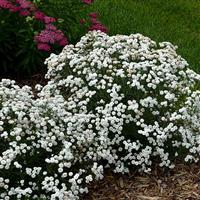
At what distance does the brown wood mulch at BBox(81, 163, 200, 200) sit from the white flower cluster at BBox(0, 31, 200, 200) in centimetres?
12

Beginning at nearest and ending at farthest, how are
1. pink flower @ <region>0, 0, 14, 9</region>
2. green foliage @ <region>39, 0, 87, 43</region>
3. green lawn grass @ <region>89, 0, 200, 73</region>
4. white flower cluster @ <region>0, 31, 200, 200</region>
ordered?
white flower cluster @ <region>0, 31, 200, 200</region>, pink flower @ <region>0, 0, 14, 9</region>, green foliage @ <region>39, 0, 87, 43</region>, green lawn grass @ <region>89, 0, 200, 73</region>

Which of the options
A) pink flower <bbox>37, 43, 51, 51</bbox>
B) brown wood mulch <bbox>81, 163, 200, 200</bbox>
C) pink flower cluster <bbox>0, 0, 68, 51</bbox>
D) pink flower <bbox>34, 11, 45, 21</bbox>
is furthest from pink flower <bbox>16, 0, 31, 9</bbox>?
brown wood mulch <bbox>81, 163, 200, 200</bbox>

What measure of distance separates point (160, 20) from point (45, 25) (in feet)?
10.9

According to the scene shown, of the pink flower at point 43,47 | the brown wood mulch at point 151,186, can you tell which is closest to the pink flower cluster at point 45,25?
A: the pink flower at point 43,47

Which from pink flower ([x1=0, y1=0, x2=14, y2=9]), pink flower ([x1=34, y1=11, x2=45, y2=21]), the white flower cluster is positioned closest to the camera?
the white flower cluster

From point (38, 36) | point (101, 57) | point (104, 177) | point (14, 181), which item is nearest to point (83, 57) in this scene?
point (101, 57)

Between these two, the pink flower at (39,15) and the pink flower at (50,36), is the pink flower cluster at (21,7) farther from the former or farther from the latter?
the pink flower at (50,36)

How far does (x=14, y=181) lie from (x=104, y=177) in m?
1.04

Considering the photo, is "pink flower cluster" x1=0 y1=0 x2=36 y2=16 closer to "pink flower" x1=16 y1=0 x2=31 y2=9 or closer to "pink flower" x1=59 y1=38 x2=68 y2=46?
"pink flower" x1=16 y1=0 x2=31 y2=9

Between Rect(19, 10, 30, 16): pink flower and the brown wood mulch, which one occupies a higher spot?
Rect(19, 10, 30, 16): pink flower

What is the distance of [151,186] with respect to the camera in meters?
5.97

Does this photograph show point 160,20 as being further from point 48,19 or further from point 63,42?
point 48,19

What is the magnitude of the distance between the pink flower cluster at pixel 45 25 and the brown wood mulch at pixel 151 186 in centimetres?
203

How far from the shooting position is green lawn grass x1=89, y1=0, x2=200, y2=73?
31.3 feet
